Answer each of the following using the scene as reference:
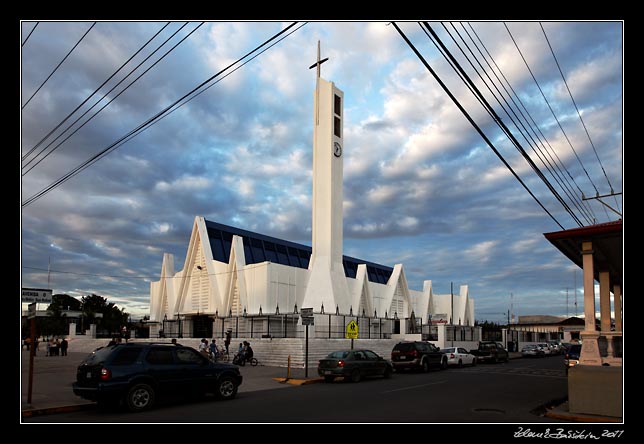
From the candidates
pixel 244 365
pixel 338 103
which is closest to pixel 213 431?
pixel 244 365

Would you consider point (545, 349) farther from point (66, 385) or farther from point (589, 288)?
point (66, 385)

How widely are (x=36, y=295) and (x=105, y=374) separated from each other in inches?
118

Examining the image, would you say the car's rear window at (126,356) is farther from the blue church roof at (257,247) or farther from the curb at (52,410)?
the blue church roof at (257,247)

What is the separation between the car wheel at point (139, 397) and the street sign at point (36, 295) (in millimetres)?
3290

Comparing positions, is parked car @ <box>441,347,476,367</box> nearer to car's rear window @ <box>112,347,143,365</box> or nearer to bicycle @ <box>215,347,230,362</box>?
bicycle @ <box>215,347,230,362</box>

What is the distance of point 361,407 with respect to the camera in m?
14.1

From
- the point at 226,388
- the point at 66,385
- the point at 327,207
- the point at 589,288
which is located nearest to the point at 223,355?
the point at 327,207

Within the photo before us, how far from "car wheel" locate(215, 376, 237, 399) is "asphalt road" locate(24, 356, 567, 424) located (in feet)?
0.98

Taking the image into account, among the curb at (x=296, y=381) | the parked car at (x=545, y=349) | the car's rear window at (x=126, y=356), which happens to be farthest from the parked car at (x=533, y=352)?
the car's rear window at (x=126, y=356)

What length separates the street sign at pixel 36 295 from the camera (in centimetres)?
1430

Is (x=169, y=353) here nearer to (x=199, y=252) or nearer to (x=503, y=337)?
(x=199, y=252)

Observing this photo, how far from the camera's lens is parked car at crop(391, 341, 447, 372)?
27.5m

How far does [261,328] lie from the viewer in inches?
1604

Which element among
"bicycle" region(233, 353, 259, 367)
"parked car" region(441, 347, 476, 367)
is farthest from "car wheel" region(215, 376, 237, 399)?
"parked car" region(441, 347, 476, 367)
